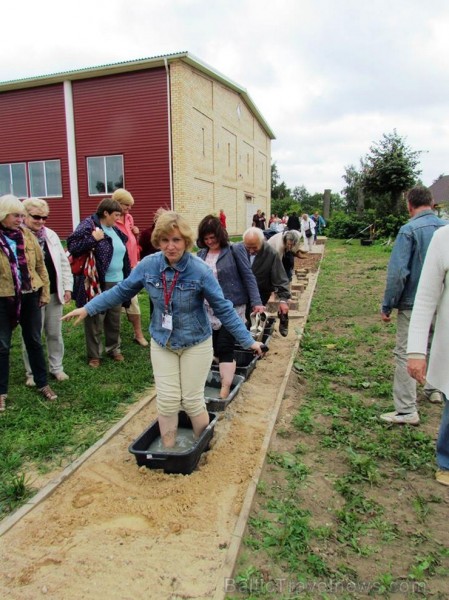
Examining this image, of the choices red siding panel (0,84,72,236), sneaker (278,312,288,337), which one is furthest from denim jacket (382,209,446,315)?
red siding panel (0,84,72,236)

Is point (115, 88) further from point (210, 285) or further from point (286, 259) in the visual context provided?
point (210, 285)

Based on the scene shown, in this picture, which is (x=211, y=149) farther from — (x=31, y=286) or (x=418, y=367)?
(x=418, y=367)

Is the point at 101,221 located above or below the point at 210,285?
above

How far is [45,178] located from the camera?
21.5 m

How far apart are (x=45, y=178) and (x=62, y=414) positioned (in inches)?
777

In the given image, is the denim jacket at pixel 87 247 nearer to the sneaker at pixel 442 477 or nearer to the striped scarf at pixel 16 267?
the striped scarf at pixel 16 267

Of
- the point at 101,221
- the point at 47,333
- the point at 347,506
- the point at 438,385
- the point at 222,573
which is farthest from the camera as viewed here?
the point at 101,221

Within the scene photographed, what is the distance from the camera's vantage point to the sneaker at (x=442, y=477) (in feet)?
10.7

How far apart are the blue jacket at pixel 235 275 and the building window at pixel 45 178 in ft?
62.1

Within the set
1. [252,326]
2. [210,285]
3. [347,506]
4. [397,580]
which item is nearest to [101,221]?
[252,326]

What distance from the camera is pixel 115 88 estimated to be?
1962 centimetres

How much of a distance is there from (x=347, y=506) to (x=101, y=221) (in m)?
4.11

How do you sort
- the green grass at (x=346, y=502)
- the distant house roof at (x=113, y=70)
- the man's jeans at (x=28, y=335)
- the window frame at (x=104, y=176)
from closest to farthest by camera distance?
the green grass at (x=346, y=502), the man's jeans at (x=28, y=335), the distant house roof at (x=113, y=70), the window frame at (x=104, y=176)

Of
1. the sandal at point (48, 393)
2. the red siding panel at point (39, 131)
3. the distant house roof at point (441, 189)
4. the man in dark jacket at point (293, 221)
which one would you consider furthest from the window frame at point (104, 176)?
the distant house roof at point (441, 189)
